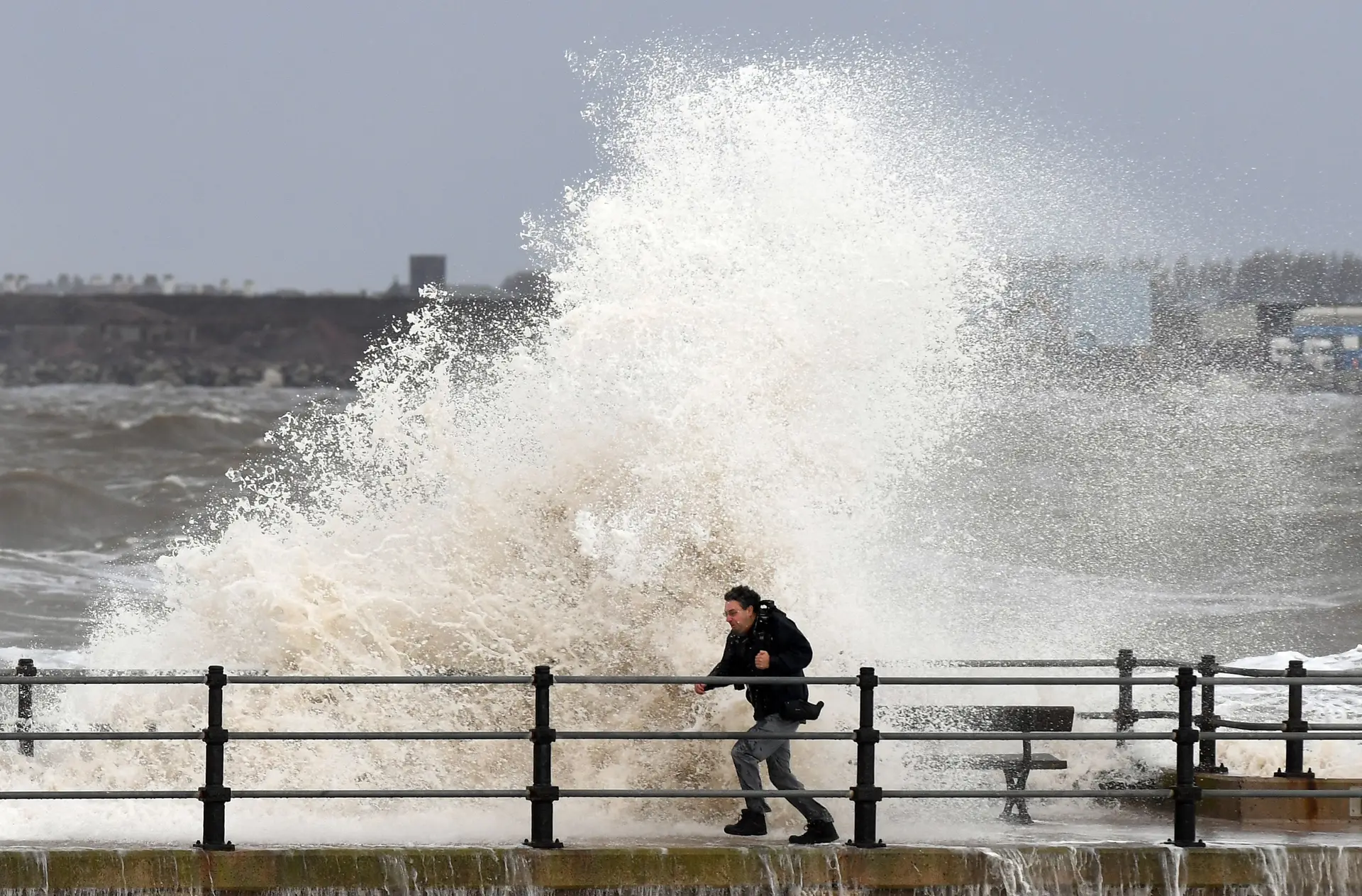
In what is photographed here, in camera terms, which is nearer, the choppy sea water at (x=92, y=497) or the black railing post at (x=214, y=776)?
the black railing post at (x=214, y=776)

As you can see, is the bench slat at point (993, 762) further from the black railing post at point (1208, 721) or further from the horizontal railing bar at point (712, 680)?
the horizontal railing bar at point (712, 680)

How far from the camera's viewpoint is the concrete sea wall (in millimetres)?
8406

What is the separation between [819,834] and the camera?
905cm

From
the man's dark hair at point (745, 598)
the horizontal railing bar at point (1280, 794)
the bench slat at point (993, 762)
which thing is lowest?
the bench slat at point (993, 762)

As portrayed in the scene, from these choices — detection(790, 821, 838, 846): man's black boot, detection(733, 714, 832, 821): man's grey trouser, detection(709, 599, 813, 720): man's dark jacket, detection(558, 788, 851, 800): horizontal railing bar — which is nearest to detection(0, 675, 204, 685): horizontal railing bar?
detection(558, 788, 851, 800): horizontal railing bar

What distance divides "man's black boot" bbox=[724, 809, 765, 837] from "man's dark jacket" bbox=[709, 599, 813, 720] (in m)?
0.51

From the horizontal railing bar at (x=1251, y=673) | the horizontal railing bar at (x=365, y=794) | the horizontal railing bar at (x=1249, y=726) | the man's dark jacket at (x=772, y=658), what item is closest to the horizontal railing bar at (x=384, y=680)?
the horizontal railing bar at (x=365, y=794)

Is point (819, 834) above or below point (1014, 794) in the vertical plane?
below

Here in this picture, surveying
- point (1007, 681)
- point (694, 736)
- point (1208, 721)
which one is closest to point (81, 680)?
point (694, 736)

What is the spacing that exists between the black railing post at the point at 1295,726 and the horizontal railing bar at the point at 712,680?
2.44 meters

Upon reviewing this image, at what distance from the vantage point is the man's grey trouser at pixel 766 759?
30.4 ft

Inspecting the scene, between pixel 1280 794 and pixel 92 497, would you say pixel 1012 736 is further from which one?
pixel 92 497

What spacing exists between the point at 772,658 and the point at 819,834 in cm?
87

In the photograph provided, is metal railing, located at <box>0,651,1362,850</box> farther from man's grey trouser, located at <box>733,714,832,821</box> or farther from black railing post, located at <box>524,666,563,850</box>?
man's grey trouser, located at <box>733,714,832,821</box>
